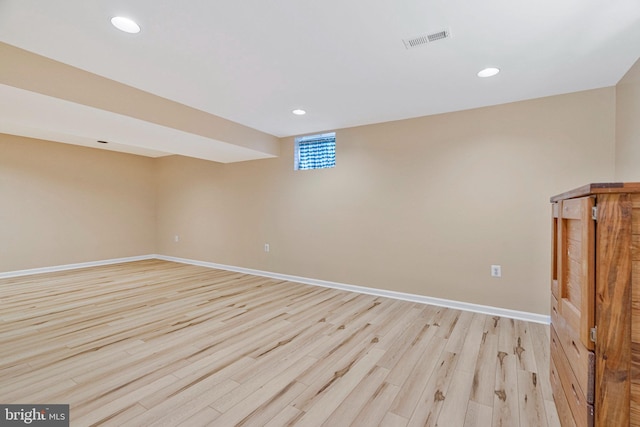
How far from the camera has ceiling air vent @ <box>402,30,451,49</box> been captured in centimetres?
180

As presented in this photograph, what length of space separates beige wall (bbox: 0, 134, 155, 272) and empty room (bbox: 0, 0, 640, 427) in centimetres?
5

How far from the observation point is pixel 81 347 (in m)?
2.17

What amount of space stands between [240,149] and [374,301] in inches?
113

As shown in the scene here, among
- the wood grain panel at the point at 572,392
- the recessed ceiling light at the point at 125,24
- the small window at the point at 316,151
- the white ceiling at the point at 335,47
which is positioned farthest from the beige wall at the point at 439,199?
the recessed ceiling light at the point at 125,24

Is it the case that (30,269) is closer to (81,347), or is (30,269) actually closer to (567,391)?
(81,347)

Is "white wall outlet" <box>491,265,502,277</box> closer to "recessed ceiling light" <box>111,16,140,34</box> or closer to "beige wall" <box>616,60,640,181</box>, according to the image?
"beige wall" <box>616,60,640,181</box>

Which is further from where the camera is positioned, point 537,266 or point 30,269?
point 30,269

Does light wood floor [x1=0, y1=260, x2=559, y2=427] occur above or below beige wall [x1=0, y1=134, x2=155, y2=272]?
below

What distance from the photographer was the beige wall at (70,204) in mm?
4406

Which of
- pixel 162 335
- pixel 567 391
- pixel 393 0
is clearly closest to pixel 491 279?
pixel 567 391

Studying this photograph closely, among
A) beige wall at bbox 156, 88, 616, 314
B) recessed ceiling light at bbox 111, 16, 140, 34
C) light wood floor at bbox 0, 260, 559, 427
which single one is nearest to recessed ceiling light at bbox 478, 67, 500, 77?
beige wall at bbox 156, 88, 616, 314

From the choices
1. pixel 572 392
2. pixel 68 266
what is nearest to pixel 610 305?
pixel 572 392

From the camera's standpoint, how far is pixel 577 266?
108 cm

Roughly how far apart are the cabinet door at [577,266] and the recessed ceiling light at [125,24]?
8.42ft
